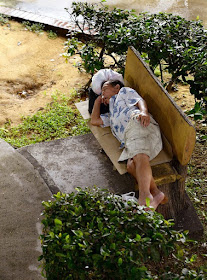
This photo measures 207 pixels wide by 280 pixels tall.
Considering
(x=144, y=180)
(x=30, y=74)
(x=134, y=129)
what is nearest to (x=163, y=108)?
(x=134, y=129)

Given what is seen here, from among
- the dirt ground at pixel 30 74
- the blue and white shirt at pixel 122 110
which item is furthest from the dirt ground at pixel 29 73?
the blue and white shirt at pixel 122 110

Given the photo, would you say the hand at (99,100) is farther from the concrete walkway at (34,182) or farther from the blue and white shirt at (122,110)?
the concrete walkway at (34,182)

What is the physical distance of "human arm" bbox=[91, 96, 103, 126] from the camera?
15.3ft

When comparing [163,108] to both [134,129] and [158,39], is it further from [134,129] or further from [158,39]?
[158,39]

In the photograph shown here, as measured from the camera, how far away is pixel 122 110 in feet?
14.5

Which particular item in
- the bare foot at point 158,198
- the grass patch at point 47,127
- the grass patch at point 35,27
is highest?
the bare foot at point 158,198

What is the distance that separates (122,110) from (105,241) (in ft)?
7.45

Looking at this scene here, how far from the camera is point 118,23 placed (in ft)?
18.9

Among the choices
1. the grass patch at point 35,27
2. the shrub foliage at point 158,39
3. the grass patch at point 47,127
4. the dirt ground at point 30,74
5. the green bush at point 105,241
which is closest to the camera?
the green bush at point 105,241

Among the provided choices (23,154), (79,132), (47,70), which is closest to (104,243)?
(23,154)

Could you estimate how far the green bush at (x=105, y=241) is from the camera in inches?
86.7

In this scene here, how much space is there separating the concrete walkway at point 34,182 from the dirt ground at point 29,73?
4.83 ft

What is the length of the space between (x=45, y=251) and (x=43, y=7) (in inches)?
317

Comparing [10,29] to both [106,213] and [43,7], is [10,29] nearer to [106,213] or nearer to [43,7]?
[43,7]
